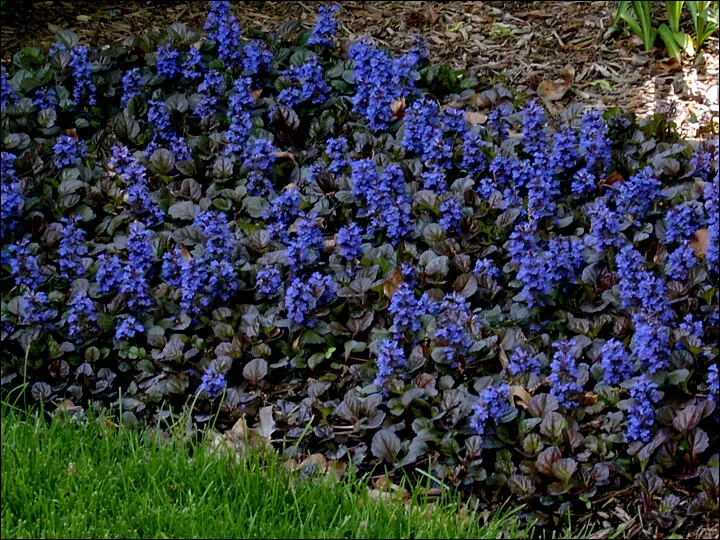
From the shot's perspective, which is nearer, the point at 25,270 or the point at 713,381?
the point at 713,381

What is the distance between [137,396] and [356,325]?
0.85 meters

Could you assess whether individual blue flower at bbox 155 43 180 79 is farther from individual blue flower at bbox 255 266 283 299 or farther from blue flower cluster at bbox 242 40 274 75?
individual blue flower at bbox 255 266 283 299

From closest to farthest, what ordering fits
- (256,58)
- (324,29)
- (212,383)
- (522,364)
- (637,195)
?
(522,364), (212,383), (637,195), (256,58), (324,29)

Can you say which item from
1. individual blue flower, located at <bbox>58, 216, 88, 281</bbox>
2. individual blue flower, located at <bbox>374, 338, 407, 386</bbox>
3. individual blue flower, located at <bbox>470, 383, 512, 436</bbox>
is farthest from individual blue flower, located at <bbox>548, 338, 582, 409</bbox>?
individual blue flower, located at <bbox>58, 216, 88, 281</bbox>

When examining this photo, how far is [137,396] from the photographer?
3.67 m

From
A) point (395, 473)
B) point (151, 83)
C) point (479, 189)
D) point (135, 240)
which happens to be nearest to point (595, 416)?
point (395, 473)

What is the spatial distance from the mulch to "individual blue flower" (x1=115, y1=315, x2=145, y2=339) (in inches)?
95.3

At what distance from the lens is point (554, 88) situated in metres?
5.19

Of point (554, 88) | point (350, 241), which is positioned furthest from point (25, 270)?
point (554, 88)

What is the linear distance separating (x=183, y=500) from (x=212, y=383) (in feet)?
1.90

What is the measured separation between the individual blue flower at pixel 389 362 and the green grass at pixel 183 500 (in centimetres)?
38

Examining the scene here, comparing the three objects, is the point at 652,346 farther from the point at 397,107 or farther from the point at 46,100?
the point at 46,100

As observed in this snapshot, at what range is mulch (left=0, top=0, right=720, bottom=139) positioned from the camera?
16.7 ft

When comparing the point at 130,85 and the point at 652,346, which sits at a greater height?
the point at 130,85
